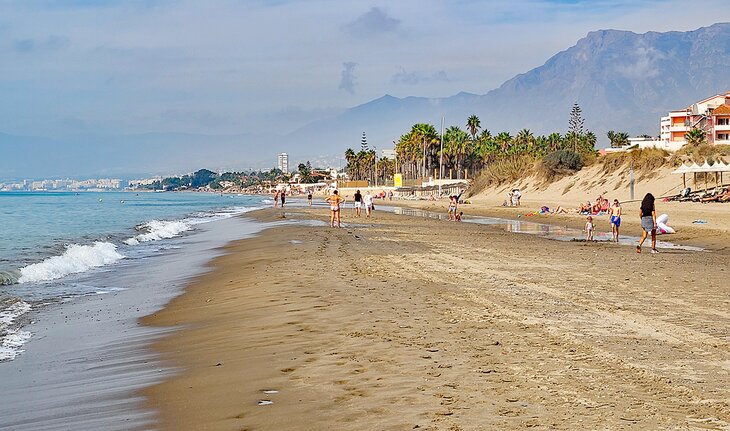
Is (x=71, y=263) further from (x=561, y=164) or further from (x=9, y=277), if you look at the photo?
(x=561, y=164)

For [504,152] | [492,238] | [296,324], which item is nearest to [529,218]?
[492,238]

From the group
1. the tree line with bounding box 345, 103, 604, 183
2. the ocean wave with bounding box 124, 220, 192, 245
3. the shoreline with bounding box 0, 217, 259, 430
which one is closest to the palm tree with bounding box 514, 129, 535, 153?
the tree line with bounding box 345, 103, 604, 183

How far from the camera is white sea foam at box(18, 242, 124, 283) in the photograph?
18.1m

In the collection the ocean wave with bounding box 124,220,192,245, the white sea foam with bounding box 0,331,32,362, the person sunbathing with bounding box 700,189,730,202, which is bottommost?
the ocean wave with bounding box 124,220,192,245

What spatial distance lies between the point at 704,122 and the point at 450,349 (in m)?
79.4

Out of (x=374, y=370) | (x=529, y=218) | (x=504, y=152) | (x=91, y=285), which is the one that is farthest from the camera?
(x=504, y=152)

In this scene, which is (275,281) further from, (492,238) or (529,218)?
(529,218)

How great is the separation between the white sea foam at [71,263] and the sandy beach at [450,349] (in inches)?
217

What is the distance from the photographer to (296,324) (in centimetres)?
942

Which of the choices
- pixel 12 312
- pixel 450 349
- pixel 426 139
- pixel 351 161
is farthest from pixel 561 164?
pixel 351 161

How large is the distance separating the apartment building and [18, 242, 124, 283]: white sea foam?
49515 millimetres

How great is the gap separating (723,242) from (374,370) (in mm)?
19634

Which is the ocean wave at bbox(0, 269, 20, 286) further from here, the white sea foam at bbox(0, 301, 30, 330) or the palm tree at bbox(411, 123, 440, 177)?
the palm tree at bbox(411, 123, 440, 177)

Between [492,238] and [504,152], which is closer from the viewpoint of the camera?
[492,238]
